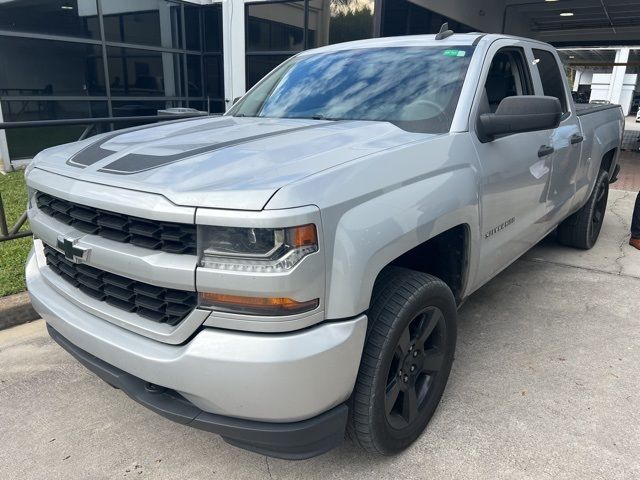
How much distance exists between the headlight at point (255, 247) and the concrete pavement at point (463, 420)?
109 centimetres

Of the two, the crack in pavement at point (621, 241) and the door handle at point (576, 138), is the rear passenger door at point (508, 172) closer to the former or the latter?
the door handle at point (576, 138)

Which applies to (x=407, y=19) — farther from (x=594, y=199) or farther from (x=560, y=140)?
(x=560, y=140)

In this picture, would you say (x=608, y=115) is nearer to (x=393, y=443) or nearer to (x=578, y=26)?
(x=393, y=443)

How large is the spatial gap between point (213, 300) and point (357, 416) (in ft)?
2.51

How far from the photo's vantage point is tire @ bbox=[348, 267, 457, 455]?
6.73ft

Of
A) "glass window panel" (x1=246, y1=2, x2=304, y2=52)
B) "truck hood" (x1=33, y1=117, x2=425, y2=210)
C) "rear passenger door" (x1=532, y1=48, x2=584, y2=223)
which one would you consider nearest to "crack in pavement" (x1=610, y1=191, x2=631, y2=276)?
"rear passenger door" (x1=532, y1=48, x2=584, y2=223)

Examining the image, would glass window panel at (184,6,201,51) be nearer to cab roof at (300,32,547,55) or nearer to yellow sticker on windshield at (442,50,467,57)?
cab roof at (300,32,547,55)

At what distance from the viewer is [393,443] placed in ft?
7.50

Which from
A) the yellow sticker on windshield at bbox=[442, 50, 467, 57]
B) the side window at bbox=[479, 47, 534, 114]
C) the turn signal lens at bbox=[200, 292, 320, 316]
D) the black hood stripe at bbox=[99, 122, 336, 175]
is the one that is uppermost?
the yellow sticker on windshield at bbox=[442, 50, 467, 57]

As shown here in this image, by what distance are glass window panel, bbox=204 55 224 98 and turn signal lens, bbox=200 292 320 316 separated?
42.5 ft

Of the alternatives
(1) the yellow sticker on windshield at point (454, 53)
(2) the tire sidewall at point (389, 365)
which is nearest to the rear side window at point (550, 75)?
(1) the yellow sticker on windshield at point (454, 53)

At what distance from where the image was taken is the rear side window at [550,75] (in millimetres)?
3873

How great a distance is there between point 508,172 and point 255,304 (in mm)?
1839

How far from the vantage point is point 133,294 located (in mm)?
2004
